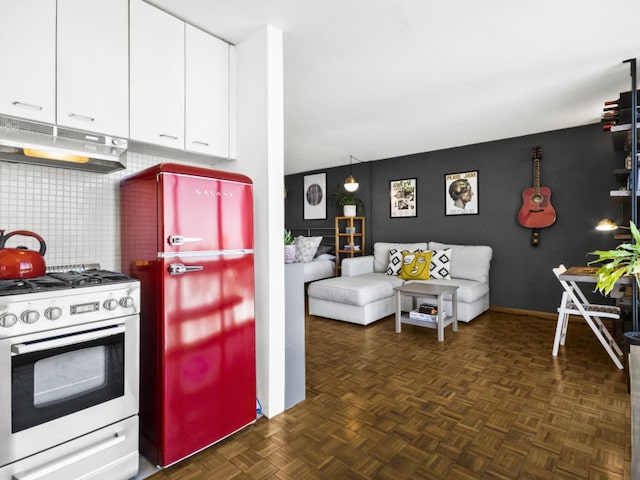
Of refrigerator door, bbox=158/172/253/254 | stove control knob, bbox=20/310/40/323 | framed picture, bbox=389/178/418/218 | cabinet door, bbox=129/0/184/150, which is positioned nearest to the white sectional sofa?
framed picture, bbox=389/178/418/218

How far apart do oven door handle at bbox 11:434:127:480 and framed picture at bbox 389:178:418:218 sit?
5.01 meters

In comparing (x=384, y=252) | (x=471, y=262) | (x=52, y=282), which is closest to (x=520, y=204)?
(x=471, y=262)

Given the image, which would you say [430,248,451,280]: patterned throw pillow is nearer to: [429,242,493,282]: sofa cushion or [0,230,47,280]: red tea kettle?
[429,242,493,282]: sofa cushion

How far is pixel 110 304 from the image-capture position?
1492 millimetres

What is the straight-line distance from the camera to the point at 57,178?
187 centimetres

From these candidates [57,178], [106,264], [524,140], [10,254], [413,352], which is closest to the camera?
[10,254]

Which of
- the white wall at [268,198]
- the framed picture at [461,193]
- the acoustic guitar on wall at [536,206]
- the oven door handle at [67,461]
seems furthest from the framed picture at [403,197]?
the oven door handle at [67,461]

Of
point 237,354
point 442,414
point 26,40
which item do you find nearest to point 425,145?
point 442,414

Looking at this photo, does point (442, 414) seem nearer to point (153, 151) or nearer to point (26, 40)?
point (153, 151)

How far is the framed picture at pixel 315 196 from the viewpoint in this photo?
22.9 feet

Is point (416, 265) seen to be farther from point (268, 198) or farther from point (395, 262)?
point (268, 198)

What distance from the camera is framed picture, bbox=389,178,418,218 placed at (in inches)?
226

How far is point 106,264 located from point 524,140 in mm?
4931

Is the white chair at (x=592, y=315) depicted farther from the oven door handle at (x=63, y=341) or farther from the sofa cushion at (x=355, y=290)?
the oven door handle at (x=63, y=341)
